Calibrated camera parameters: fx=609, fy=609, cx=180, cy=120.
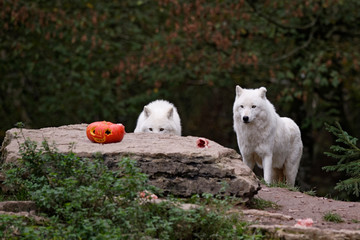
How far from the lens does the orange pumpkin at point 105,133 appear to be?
7203 mm

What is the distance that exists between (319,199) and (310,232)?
89.8 inches

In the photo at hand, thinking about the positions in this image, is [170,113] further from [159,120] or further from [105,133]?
[105,133]

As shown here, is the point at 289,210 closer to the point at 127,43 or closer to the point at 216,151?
the point at 216,151

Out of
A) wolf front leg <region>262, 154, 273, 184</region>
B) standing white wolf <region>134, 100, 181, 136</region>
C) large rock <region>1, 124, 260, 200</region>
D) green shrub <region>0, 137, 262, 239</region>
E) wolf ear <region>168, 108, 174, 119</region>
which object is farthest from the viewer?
wolf ear <region>168, 108, 174, 119</region>

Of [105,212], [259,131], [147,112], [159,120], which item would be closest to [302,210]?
[105,212]

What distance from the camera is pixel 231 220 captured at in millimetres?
5703

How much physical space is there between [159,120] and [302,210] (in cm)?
391

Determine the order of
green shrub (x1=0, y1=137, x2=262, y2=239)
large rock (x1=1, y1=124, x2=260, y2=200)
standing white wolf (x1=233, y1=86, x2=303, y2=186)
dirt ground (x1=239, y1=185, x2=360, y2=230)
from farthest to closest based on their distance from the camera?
standing white wolf (x1=233, y1=86, x2=303, y2=186), large rock (x1=1, y1=124, x2=260, y2=200), dirt ground (x1=239, y1=185, x2=360, y2=230), green shrub (x1=0, y1=137, x2=262, y2=239)

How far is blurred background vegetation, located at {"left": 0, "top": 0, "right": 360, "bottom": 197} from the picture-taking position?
47.2 feet

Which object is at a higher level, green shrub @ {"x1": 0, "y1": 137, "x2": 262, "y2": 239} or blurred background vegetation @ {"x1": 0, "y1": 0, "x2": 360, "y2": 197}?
blurred background vegetation @ {"x1": 0, "y1": 0, "x2": 360, "y2": 197}

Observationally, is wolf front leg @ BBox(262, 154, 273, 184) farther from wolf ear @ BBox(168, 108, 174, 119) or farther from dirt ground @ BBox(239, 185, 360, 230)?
wolf ear @ BBox(168, 108, 174, 119)

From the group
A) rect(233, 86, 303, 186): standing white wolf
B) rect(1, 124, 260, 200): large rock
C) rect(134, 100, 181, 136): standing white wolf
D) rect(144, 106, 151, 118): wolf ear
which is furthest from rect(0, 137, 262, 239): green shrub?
rect(144, 106, 151, 118): wolf ear

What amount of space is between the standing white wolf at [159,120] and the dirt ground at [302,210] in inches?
101

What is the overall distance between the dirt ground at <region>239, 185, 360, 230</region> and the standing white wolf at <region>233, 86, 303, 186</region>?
1390mm
